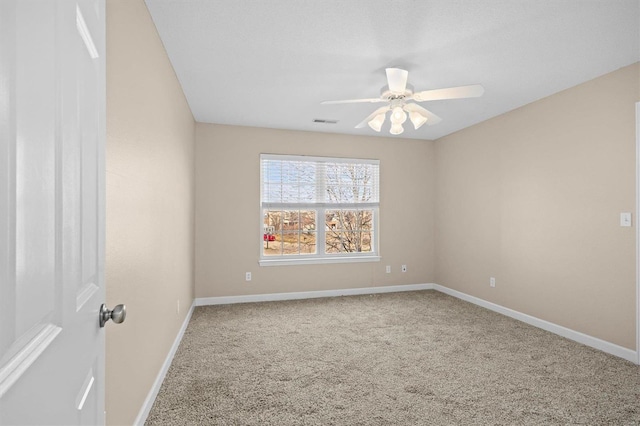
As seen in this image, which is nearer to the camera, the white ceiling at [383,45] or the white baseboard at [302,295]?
the white ceiling at [383,45]

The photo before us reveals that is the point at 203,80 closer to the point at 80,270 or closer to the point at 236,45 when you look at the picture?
the point at 236,45

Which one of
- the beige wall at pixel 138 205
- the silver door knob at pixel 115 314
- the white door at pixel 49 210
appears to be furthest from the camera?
the beige wall at pixel 138 205

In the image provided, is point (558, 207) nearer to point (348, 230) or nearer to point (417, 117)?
point (417, 117)

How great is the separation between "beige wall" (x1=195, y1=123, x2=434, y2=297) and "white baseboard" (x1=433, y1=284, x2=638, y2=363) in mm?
1148

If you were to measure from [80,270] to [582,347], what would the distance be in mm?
3971

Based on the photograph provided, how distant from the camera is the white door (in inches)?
17.7

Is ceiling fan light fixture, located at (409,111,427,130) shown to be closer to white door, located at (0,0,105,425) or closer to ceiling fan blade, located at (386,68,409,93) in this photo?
ceiling fan blade, located at (386,68,409,93)

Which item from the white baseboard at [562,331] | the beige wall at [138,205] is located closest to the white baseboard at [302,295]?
the white baseboard at [562,331]

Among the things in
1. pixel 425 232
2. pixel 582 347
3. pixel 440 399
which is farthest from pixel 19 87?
pixel 425 232

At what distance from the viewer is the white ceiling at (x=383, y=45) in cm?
212

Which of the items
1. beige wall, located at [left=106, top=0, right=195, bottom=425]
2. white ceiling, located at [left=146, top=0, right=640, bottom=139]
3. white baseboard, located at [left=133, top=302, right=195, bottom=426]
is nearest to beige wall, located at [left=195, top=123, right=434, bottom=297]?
white ceiling, located at [left=146, top=0, right=640, bottom=139]

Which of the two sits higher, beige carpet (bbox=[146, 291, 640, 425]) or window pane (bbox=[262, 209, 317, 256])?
window pane (bbox=[262, 209, 317, 256])

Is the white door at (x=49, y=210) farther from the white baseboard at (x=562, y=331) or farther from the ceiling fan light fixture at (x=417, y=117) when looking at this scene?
the white baseboard at (x=562, y=331)

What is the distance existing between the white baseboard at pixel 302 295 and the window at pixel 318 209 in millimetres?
457
